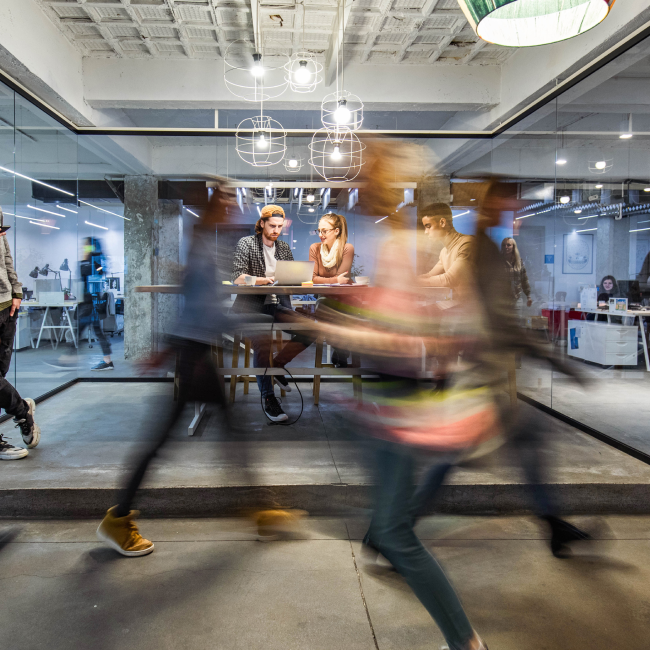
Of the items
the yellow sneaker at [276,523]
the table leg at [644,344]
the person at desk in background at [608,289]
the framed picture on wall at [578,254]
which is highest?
the framed picture on wall at [578,254]

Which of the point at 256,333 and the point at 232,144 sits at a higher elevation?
the point at 232,144

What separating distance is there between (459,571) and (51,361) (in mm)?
4181

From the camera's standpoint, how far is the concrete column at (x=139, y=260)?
19.5 ft

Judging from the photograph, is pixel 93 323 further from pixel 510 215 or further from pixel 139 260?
pixel 510 215

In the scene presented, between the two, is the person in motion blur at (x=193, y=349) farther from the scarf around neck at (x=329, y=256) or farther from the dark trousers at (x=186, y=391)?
the scarf around neck at (x=329, y=256)

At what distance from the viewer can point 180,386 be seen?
2.15 metres

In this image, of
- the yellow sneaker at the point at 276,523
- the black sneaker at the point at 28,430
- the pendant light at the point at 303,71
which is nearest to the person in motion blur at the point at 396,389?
the yellow sneaker at the point at 276,523

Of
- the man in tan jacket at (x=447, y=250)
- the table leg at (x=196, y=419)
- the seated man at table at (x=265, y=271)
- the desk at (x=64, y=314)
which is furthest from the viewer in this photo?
the desk at (x=64, y=314)

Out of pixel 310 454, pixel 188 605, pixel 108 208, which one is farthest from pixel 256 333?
pixel 108 208

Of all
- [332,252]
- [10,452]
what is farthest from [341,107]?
[10,452]

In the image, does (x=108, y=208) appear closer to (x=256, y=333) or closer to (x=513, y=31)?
(x=256, y=333)

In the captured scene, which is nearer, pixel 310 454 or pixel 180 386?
pixel 180 386

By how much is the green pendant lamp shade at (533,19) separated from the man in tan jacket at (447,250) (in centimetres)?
68

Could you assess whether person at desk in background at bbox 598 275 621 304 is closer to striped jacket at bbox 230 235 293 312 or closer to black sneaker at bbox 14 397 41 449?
striped jacket at bbox 230 235 293 312
